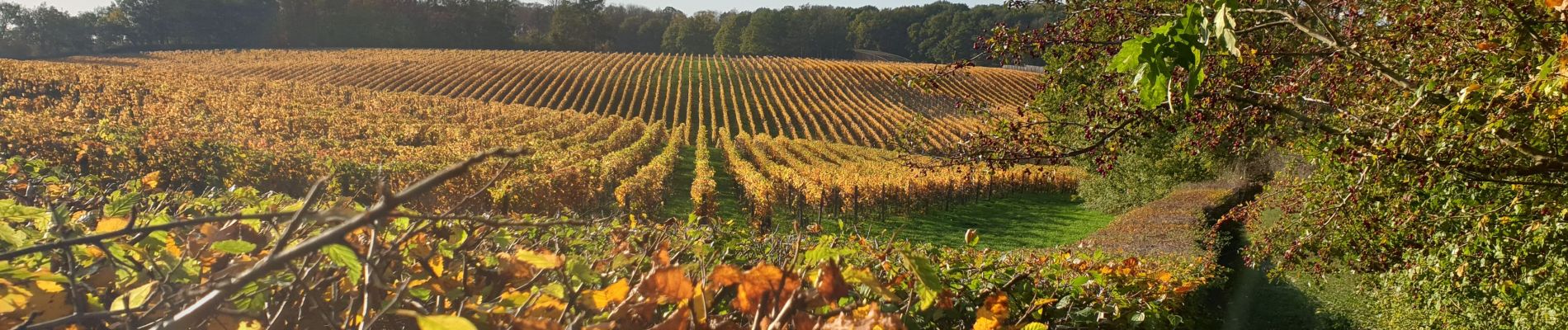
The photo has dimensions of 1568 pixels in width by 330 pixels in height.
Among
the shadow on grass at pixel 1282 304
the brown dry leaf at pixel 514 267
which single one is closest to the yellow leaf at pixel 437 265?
the brown dry leaf at pixel 514 267

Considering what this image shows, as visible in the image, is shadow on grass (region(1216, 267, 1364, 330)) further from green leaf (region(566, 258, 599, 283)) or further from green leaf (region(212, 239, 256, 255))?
green leaf (region(212, 239, 256, 255))

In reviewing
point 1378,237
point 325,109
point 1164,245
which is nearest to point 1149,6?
point 1378,237

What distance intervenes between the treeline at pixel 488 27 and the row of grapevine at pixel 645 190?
32.6 meters

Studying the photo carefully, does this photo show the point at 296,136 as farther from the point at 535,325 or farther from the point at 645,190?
the point at 535,325

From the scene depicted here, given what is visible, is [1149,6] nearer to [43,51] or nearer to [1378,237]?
[1378,237]

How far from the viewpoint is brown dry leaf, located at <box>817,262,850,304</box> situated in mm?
1162

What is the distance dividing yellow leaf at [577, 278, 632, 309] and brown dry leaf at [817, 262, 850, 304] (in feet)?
0.98

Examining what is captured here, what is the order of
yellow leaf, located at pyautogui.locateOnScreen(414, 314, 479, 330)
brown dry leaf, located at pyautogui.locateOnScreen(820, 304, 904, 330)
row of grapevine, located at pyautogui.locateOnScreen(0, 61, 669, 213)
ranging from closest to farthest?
yellow leaf, located at pyautogui.locateOnScreen(414, 314, 479, 330), brown dry leaf, located at pyautogui.locateOnScreen(820, 304, 904, 330), row of grapevine, located at pyautogui.locateOnScreen(0, 61, 669, 213)

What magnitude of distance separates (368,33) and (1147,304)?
83.9 m

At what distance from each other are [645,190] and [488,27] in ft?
243

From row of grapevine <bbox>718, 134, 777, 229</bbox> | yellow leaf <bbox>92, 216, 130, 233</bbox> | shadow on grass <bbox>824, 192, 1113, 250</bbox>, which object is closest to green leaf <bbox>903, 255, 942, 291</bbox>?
yellow leaf <bbox>92, 216, 130, 233</bbox>

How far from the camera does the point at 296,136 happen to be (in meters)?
17.1

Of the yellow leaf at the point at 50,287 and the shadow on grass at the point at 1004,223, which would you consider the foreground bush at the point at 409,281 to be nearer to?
the yellow leaf at the point at 50,287

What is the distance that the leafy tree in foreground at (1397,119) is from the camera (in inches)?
130
